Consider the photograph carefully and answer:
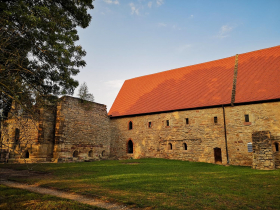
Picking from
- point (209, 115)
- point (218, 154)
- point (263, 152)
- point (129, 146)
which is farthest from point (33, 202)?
point (129, 146)

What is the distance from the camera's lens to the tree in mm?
5523

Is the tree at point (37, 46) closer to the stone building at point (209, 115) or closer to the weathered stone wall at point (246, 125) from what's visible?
the stone building at point (209, 115)

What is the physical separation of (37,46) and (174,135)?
48.7 feet

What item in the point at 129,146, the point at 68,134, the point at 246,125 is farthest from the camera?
the point at 129,146

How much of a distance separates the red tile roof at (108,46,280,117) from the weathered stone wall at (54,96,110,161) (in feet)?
10.1

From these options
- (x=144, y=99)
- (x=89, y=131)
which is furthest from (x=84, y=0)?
(x=144, y=99)

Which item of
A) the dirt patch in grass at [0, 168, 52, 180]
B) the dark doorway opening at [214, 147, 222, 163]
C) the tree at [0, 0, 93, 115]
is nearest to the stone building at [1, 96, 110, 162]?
the dirt patch in grass at [0, 168, 52, 180]

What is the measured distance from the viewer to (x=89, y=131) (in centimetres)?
2006

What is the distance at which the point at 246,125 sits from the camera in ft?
54.9

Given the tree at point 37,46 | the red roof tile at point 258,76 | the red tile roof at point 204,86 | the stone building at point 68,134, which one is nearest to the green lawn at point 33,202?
the tree at point 37,46

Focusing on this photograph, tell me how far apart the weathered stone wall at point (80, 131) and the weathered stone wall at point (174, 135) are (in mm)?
1785

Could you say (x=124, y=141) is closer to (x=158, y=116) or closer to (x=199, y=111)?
(x=158, y=116)

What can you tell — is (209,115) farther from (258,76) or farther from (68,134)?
(68,134)

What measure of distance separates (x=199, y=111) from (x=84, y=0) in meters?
13.2
